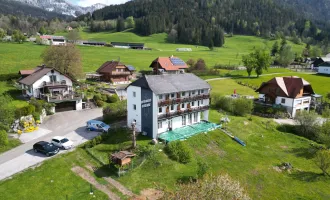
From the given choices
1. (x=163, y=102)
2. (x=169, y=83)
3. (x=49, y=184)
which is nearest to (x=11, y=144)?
(x=49, y=184)

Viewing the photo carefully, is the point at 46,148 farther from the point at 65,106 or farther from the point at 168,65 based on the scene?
the point at 168,65

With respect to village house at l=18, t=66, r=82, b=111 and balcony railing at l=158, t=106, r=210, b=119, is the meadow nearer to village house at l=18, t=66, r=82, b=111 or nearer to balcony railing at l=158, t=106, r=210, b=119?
village house at l=18, t=66, r=82, b=111

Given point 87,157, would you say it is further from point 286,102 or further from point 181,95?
point 286,102

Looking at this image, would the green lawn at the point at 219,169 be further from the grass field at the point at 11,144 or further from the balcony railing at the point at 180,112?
the grass field at the point at 11,144

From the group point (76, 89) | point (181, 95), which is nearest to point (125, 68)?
point (76, 89)

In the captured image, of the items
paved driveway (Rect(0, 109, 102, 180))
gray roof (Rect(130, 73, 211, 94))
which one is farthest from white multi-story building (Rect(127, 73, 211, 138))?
paved driveway (Rect(0, 109, 102, 180))

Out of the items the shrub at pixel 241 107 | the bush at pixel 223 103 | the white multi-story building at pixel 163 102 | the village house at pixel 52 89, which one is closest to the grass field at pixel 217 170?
the white multi-story building at pixel 163 102
